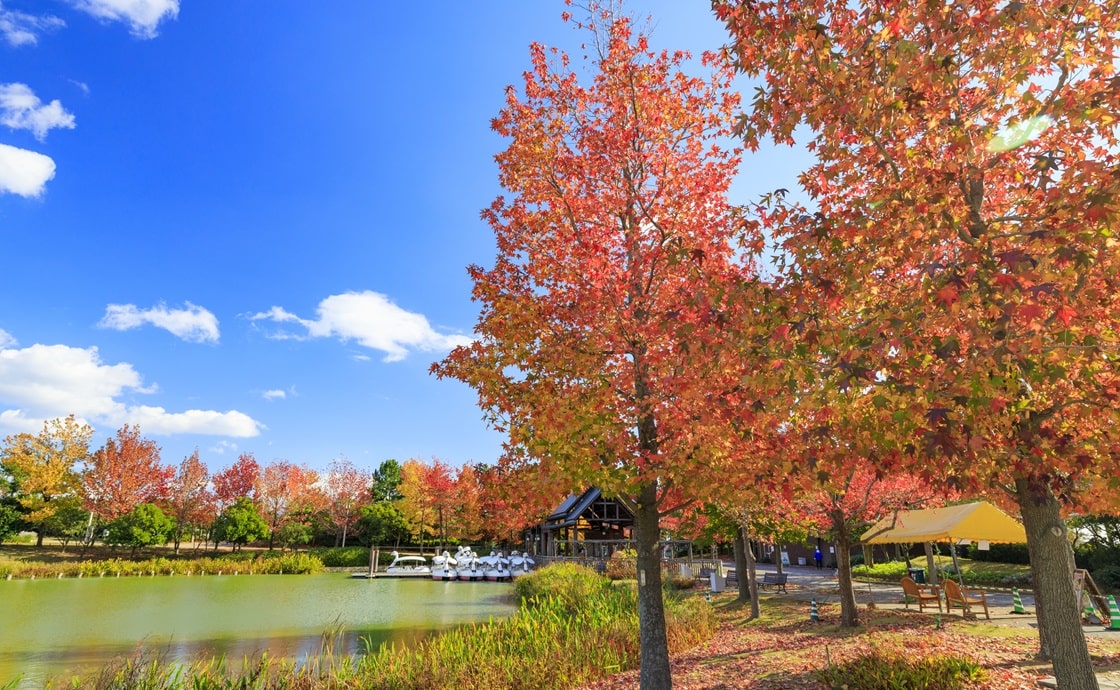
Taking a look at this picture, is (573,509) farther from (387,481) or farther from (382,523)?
(387,481)

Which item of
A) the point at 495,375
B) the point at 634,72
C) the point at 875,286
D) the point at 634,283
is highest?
the point at 634,72

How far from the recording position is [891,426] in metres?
5.04

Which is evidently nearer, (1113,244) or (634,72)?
(1113,244)

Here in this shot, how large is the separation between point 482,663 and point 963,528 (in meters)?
12.4

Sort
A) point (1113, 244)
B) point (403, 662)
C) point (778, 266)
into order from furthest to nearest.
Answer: point (403, 662), point (778, 266), point (1113, 244)

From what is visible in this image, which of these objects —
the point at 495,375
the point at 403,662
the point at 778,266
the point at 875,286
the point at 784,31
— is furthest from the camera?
the point at 403,662

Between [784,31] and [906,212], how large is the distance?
187 cm

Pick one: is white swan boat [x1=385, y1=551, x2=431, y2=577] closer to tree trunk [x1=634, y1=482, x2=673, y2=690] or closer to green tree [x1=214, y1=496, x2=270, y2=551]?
green tree [x1=214, y1=496, x2=270, y2=551]

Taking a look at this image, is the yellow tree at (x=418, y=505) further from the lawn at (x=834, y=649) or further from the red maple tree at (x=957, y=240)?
the red maple tree at (x=957, y=240)

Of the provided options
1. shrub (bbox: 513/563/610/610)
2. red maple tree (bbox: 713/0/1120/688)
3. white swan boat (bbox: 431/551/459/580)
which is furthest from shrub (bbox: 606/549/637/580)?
red maple tree (bbox: 713/0/1120/688)

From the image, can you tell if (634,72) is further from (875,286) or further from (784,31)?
(875,286)

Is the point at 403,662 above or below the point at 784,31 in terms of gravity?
below

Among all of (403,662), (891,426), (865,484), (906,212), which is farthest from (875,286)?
(865,484)

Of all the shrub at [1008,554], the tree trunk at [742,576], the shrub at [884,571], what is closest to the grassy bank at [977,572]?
the shrub at [884,571]
